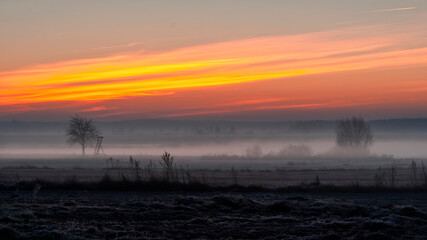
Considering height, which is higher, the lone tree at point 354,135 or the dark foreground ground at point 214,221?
the lone tree at point 354,135

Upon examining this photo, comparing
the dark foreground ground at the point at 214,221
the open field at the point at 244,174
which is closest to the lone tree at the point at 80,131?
the open field at the point at 244,174

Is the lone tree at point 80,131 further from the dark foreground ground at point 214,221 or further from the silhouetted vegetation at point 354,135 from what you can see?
the dark foreground ground at point 214,221

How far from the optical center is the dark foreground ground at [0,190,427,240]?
13930 millimetres

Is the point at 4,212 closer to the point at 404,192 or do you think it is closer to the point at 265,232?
the point at 265,232

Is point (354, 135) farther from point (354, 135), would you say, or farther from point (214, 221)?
point (214, 221)

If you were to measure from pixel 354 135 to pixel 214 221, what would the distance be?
10719 cm

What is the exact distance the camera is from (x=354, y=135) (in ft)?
389

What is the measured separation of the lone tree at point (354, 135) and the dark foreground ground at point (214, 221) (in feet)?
331

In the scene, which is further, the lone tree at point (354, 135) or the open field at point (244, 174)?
the lone tree at point (354, 135)

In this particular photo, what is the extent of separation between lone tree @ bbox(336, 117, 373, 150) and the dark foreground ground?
331ft

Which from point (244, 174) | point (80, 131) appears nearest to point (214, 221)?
point (244, 174)

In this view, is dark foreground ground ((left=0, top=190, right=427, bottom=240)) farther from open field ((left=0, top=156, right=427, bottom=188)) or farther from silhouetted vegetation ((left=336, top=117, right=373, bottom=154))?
silhouetted vegetation ((left=336, top=117, right=373, bottom=154))

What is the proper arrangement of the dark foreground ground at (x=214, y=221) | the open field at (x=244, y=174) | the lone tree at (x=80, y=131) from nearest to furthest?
the dark foreground ground at (x=214, y=221)
the open field at (x=244, y=174)
the lone tree at (x=80, y=131)

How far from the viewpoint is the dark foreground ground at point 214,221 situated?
45.7 feet
